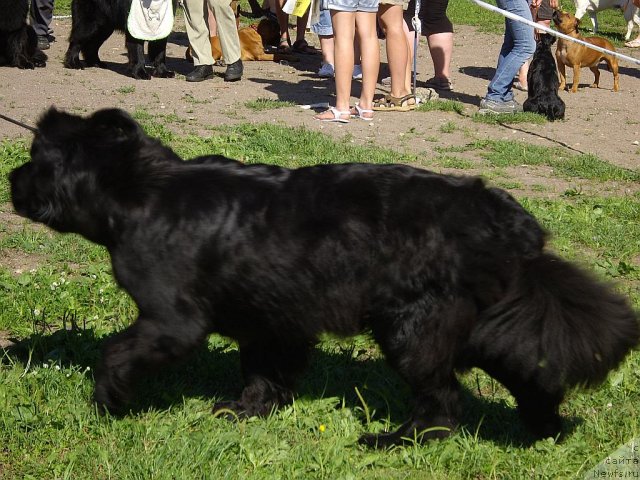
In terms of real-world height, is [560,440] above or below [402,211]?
below

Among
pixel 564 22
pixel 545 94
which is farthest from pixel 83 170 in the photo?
pixel 564 22

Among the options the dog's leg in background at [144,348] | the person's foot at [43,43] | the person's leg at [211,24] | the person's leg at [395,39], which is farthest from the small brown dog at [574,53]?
the dog's leg in background at [144,348]

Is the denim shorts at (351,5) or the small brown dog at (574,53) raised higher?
the denim shorts at (351,5)

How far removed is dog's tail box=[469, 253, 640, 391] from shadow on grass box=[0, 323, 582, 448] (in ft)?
1.68

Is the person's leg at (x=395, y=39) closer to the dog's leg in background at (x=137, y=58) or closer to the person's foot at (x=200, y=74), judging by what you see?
the person's foot at (x=200, y=74)

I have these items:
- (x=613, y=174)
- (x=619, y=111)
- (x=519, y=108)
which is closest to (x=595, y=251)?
(x=613, y=174)

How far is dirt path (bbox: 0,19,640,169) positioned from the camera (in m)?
9.62

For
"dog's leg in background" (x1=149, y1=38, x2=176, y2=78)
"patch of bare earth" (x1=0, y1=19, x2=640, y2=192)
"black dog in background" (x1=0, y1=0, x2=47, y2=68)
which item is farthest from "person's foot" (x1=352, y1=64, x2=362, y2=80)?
"black dog in background" (x1=0, y1=0, x2=47, y2=68)

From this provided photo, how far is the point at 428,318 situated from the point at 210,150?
206 inches

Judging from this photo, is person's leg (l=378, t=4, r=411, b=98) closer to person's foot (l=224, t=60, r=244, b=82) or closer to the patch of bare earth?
the patch of bare earth

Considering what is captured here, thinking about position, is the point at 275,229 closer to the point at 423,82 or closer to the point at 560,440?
the point at 560,440

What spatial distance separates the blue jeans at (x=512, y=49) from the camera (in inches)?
420

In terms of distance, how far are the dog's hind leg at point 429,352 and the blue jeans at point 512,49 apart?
7.77m

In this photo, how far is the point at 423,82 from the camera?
43.5ft
